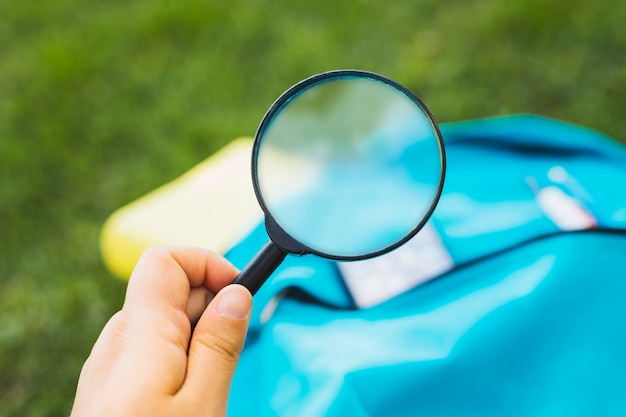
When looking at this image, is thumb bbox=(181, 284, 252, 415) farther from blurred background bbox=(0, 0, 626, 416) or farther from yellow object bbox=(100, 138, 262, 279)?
blurred background bbox=(0, 0, 626, 416)

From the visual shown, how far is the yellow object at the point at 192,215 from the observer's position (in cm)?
188

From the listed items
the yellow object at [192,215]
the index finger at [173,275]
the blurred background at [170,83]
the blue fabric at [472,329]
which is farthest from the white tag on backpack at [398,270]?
Answer: the blurred background at [170,83]

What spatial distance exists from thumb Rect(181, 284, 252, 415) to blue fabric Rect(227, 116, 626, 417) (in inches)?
10.0

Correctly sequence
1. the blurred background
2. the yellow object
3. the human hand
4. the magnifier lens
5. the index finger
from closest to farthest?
the human hand → the index finger → the magnifier lens → the yellow object → the blurred background

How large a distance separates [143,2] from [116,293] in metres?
1.58

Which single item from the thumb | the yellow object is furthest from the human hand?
the yellow object

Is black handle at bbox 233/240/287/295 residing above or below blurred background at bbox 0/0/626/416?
below

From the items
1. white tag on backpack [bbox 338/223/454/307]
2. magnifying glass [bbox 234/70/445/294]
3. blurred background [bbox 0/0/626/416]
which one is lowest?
white tag on backpack [bbox 338/223/454/307]

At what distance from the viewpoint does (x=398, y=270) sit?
1.45m

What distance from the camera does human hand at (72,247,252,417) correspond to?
957mm

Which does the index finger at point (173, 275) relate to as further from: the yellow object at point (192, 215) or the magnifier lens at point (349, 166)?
the yellow object at point (192, 215)

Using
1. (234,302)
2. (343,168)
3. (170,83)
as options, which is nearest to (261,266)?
(234,302)

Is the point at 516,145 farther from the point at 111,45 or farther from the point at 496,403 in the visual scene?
the point at 111,45

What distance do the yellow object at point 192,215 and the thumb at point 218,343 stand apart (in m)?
0.74
